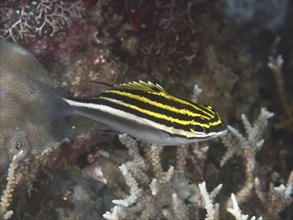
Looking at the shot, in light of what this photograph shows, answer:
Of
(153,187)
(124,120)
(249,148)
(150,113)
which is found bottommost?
(153,187)

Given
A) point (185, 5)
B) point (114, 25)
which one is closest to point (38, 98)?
point (114, 25)

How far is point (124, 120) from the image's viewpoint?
2883 millimetres

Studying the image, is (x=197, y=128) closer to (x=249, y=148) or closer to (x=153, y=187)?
(x=153, y=187)

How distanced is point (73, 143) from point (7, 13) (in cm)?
158

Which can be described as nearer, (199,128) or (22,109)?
(199,128)

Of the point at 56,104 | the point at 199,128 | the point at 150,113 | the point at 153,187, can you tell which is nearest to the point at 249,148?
the point at 153,187

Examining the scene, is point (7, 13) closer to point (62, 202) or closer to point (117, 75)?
point (117, 75)

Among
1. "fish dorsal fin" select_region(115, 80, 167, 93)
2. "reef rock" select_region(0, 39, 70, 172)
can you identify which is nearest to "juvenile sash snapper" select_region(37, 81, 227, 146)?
"fish dorsal fin" select_region(115, 80, 167, 93)

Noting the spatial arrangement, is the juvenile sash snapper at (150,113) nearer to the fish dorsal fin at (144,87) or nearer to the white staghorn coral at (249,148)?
the fish dorsal fin at (144,87)

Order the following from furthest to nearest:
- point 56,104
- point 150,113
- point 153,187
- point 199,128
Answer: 1. point 153,187
2. point 56,104
3. point 150,113
4. point 199,128

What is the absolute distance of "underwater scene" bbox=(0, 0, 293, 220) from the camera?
9.73 ft

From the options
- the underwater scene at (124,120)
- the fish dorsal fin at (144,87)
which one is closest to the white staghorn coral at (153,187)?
the underwater scene at (124,120)

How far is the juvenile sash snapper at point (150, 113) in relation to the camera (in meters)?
2.68

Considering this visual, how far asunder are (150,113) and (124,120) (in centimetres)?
23
